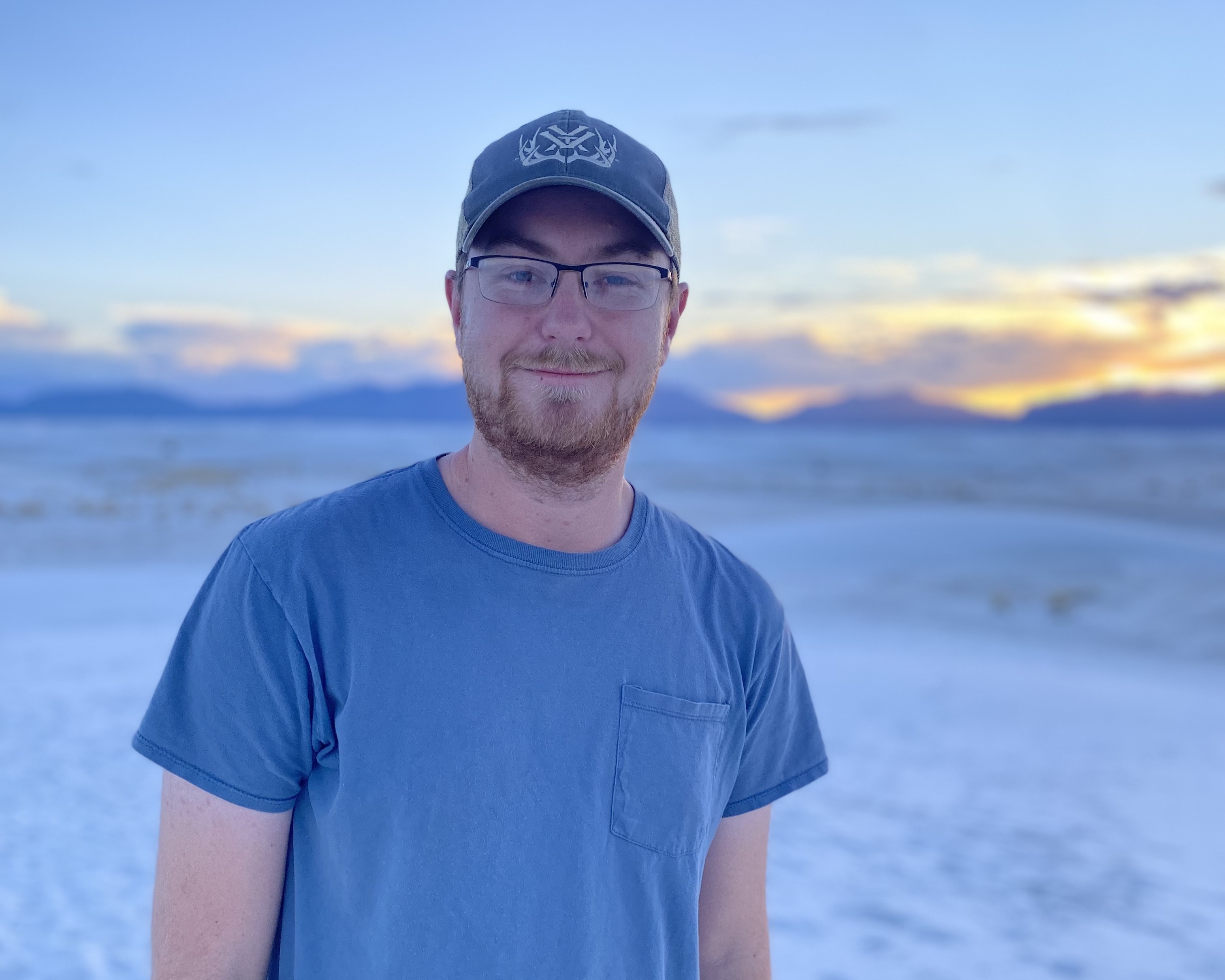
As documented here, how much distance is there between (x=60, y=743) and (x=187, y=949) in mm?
5692

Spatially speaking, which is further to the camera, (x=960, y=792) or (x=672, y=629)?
(x=960, y=792)

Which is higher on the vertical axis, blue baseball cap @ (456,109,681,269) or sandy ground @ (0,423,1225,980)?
blue baseball cap @ (456,109,681,269)

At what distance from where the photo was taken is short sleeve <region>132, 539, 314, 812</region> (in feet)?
4.63

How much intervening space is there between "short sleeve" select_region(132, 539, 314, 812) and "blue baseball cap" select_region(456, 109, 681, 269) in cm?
Result: 65

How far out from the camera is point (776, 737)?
183cm

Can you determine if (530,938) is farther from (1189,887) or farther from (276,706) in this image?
(1189,887)

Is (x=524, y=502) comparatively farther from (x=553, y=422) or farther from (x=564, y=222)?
(x=564, y=222)

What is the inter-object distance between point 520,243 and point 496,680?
66 centimetres

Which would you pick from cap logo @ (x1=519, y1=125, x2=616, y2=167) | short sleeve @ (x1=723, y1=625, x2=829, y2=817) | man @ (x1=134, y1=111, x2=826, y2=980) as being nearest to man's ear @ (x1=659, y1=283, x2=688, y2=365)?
man @ (x1=134, y1=111, x2=826, y2=980)

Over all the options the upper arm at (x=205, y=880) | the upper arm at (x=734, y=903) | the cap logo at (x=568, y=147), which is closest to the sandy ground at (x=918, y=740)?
the upper arm at (x=734, y=903)

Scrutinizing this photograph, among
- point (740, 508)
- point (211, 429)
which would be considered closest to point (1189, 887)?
point (740, 508)

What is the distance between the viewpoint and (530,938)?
146cm

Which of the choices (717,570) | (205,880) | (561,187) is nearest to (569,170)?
(561,187)

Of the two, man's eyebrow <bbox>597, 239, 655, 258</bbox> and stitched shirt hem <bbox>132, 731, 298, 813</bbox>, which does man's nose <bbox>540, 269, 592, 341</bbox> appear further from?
stitched shirt hem <bbox>132, 731, 298, 813</bbox>
